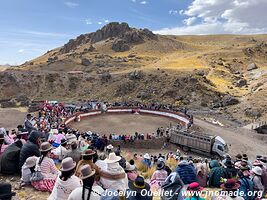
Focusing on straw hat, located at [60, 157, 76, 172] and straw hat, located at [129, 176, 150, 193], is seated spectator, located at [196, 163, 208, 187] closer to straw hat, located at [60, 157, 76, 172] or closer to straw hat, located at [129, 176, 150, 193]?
straw hat, located at [129, 176, 150, 193]

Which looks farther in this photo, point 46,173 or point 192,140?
point 192,140

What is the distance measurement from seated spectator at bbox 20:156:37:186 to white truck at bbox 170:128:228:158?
75.4 feet

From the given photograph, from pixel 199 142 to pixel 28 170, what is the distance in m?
23.3

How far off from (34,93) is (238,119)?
135ft

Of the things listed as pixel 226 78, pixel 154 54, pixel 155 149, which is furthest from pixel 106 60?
pixel 155 149

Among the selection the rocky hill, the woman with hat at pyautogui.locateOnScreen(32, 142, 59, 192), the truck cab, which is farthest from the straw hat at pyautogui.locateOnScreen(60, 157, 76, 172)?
the rocky hill

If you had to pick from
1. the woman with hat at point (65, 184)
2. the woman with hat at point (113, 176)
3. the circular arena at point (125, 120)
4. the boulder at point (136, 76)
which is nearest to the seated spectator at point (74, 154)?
the woman with hat at point (113, 176)

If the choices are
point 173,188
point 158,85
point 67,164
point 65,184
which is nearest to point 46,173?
point 65,184

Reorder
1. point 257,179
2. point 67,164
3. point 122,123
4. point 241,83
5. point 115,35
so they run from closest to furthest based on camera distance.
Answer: point 67,164 → point 257,179 → point 122,123 → point 241,83 → point 115,35

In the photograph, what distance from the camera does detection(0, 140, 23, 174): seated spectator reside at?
1145 cm

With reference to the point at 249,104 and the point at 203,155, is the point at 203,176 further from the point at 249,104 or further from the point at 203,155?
the point at 249,104

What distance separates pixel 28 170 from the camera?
10.6 m

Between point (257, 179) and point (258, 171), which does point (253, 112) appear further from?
point (257, 179)

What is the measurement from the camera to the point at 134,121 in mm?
43281
